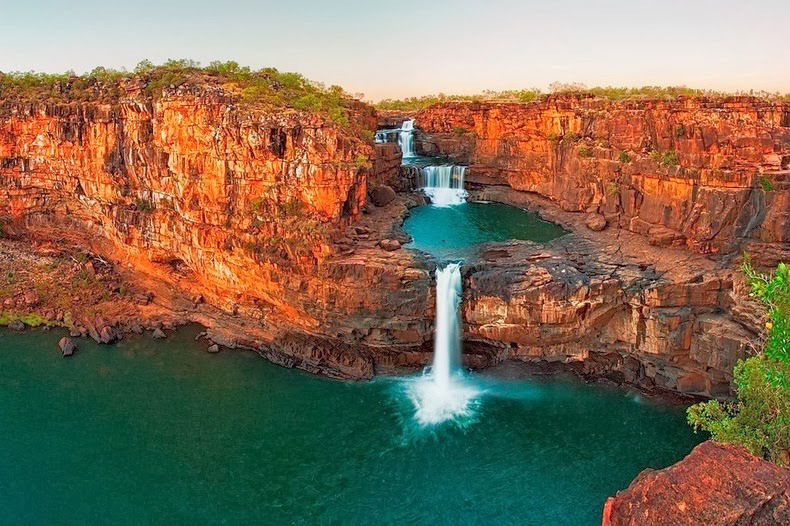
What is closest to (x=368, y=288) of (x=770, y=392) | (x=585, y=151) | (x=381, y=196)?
(x=381, y=196)

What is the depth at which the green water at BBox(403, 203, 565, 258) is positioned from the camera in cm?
3450

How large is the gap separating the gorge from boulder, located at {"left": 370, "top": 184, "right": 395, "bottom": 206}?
0.92 ft

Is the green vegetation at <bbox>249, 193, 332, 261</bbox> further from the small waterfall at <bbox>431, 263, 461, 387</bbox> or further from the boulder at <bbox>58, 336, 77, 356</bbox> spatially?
the boulder at <bbox>58, 336, 77, 356</bbox>

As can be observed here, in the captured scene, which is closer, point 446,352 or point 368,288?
point 368,288

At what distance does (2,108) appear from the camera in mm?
39094

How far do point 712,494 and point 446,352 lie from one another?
2092 cm

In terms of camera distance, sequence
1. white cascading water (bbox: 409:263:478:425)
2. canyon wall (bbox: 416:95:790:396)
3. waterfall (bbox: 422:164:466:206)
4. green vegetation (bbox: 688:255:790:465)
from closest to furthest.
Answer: green vegetation (bbox: 688:255:790:465) < canyon wall (bbox: 416:95:790:396) < white cascading water (bbox: 409:263:478:425) < waterfall (bbox: 422:164:466:206)

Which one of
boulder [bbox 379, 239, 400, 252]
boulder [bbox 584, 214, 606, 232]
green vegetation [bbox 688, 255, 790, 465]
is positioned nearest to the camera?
green vegetation [bbox 688, 255, 790, 465]

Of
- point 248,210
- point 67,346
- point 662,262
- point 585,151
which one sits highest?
point 585,151

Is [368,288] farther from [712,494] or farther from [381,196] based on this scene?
[712,494]

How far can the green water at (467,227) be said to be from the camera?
34500 millimetres

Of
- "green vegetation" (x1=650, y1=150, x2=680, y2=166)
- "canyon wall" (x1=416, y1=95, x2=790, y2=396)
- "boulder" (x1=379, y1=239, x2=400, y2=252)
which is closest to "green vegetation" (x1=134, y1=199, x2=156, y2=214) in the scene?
"boulder" (x1=379, y1=239, x2=400, y2=252)

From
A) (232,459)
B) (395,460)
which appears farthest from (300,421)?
(395,460)

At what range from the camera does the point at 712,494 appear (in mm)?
7820
